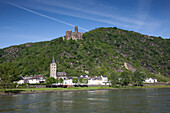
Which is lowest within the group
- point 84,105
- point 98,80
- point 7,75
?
point 84,105

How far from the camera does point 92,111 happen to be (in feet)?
131

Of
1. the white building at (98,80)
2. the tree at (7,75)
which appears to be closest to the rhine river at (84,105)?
the tree at (7,75)

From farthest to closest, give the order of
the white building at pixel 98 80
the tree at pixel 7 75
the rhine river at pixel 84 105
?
the white building at pixel 98 80, the tree at pixel 7 75, the rhine river at pixel 84 105

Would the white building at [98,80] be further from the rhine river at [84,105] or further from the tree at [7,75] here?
the rhine river at [84,105]

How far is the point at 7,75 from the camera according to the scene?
79.7 m

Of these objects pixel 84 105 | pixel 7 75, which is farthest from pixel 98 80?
pixel 84 105

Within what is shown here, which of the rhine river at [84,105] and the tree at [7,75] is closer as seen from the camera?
the rhine river at [84,105]

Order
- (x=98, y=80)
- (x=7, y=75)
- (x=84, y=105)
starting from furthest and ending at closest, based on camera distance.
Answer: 1. (x=98, y=80)
2. (x=7, y=75)
3. (x=84, y=105)

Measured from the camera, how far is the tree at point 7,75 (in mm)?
78562

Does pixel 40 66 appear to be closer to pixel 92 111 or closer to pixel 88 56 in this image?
pixel 88 56

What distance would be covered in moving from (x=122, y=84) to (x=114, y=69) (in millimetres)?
55549

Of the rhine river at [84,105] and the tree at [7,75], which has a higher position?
the tree at [7,75]

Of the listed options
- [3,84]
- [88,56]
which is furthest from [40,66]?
[3,84]

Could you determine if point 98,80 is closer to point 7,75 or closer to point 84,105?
point 7,75
